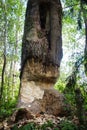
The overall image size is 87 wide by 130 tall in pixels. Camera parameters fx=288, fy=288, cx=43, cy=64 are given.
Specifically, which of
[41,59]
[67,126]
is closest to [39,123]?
[67,126]

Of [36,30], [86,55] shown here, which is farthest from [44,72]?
[86,55]

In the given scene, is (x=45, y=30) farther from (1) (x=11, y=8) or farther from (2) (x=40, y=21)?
(1) (x=11, y=8)

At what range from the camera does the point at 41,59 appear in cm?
1084

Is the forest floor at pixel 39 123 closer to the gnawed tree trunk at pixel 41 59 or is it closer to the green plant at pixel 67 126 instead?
the green plant at pixel 67 126

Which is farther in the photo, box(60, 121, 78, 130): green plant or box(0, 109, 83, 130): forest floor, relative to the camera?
box(0, 109, 83, 130): forest floor

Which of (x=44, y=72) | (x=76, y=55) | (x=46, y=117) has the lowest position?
(x=46, y=117)

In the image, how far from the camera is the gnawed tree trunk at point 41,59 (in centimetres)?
1034

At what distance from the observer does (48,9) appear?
39.5ft

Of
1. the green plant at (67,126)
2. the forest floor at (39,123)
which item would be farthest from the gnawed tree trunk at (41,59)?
the green plant at (67,126)

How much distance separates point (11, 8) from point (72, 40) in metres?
10.5

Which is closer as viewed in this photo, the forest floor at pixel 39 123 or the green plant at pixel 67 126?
the green plant at pixel 67 126

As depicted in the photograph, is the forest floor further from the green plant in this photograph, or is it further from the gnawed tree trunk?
the gnawed tree trunk

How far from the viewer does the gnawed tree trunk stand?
1034 cm

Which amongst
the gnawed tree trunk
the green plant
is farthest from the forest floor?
the gnawed tree trunk
